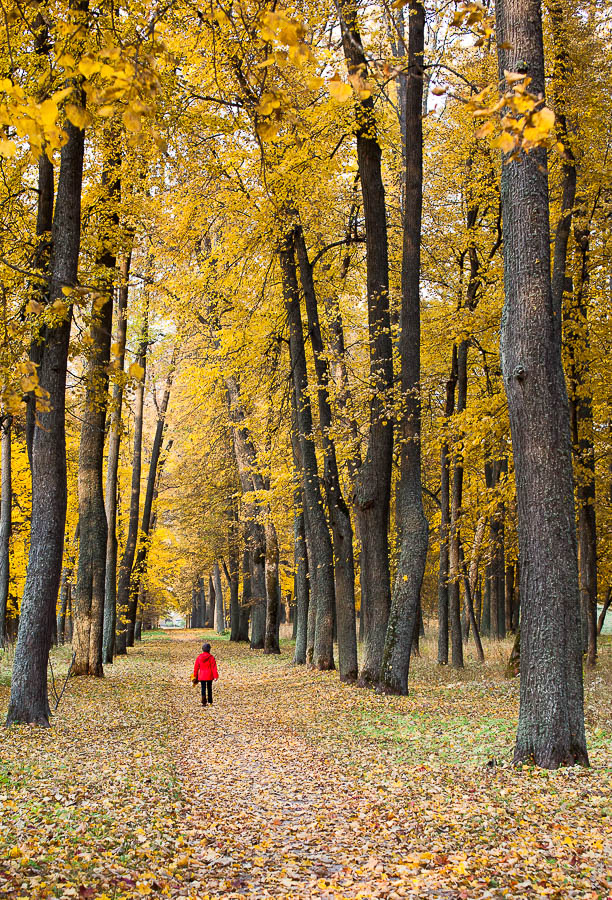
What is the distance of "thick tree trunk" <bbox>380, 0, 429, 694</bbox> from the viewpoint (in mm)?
12281

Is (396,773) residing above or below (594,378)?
below

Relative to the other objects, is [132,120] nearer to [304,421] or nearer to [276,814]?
[276,814]

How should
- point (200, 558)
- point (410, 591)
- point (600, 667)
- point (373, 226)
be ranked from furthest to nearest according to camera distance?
1. point (200, 558)
2. point (600, 667)
3. point (373, 226)
4. point (410, 591)

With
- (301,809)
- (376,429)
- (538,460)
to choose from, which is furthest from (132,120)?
(376,429)

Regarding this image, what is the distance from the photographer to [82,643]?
625 inches

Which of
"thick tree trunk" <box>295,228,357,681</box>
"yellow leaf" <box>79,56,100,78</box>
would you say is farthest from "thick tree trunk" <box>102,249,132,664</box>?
"yellow leaf" <box>79,56,100,78</box>

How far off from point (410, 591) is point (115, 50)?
35.2ft

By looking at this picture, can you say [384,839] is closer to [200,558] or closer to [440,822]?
[440,822]

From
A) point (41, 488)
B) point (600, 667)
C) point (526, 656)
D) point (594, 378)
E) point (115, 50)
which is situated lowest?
point (600, 667)

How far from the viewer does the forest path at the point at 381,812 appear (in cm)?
451

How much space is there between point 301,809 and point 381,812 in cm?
74

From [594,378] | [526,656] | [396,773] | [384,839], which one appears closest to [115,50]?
[384,839]

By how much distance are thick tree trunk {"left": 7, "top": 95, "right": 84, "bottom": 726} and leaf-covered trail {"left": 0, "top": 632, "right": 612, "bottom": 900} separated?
616 millimetres

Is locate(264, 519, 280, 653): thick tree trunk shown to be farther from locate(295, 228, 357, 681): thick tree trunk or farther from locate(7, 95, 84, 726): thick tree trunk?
locate(7, 95, 84, 726): thick tree trunk
